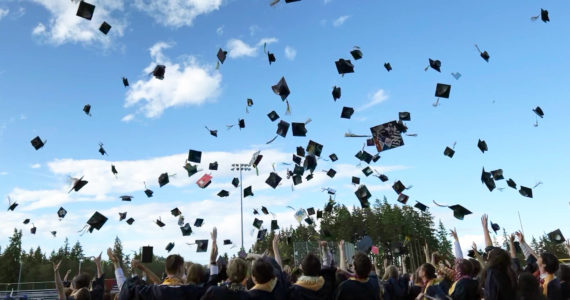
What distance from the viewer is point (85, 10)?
32.4 ft

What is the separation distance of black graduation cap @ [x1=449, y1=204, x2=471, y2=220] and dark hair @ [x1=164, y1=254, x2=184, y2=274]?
24.6ft

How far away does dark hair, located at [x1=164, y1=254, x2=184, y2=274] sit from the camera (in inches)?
156

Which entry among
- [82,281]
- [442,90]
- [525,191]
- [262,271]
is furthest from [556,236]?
[82,281]

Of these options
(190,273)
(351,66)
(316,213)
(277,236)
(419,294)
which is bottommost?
(419,294)

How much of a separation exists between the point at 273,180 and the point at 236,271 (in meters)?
9.17

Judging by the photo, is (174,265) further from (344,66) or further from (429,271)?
(344,66)

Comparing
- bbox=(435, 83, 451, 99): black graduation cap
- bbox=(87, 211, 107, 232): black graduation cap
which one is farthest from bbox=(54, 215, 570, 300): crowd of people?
bbox=(435, 83, 451, 99): black graduation cap

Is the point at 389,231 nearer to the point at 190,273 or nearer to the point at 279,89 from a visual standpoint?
the point at 279,89

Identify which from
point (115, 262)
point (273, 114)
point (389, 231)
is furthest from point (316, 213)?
point (389, 231)

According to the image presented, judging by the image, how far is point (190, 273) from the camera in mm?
4035

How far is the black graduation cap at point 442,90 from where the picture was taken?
11814 mm

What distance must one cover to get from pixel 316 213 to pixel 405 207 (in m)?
53.0

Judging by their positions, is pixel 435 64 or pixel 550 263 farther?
pixel 435 64

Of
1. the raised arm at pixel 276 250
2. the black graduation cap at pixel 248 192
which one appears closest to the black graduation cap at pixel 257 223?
the black graduation cap at pixel 248 192
